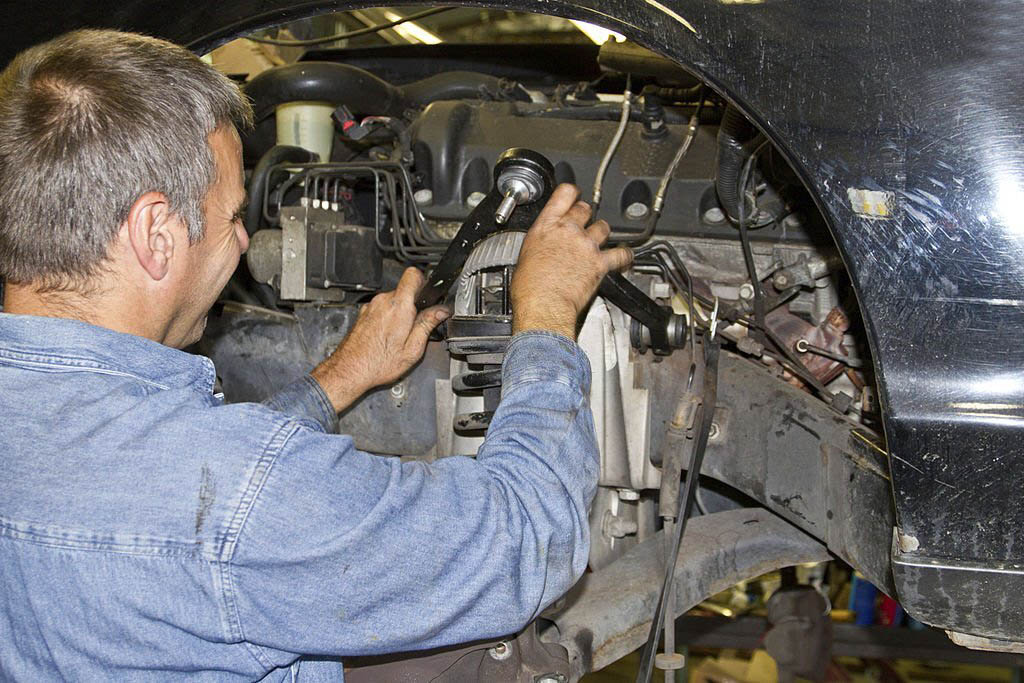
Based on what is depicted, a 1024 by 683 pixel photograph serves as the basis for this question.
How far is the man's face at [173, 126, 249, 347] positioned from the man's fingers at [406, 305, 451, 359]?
1.70 ft

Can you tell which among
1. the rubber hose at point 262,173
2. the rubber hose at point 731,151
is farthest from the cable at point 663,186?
the rubber hose at point 262,173

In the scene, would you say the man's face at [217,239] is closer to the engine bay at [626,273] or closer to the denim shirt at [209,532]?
the denim shirt at [209,532]

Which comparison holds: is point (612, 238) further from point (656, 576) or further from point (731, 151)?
point (656, 576)

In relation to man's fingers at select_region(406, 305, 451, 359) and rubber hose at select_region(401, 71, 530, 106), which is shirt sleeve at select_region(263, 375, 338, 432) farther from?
rubber hose at select_region(401, 71, 530, 106)

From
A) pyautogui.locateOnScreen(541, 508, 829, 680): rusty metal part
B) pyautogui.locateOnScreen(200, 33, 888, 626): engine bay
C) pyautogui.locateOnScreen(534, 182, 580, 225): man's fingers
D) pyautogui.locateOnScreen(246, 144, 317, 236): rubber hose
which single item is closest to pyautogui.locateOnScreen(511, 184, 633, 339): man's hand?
pyautogui.locateOnScreen(534, 182, 580, 225): man's fingers

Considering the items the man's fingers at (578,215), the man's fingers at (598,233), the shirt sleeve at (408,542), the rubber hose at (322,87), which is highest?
the rubber hose at (322,87)

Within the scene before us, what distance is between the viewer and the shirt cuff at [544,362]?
125 centimetres

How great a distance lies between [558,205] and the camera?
143 centimetres

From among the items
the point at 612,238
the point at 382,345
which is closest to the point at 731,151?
the point at 612,238

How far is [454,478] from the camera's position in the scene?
1123mm

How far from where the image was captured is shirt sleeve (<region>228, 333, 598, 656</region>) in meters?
1.01

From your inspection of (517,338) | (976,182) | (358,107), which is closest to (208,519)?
(517,338)

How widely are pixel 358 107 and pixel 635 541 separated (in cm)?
115

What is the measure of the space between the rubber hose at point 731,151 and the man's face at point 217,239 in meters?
0.81
